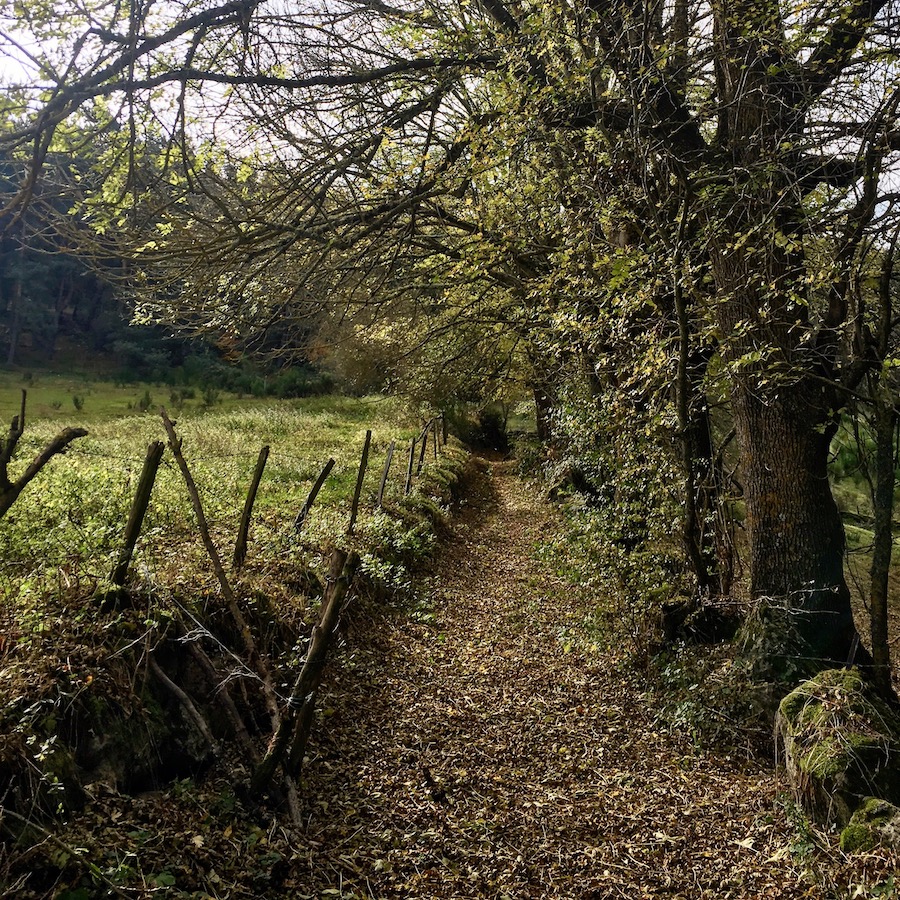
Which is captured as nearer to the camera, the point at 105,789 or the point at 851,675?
the point at 105,789

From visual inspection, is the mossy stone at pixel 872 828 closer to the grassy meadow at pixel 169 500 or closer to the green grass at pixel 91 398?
the grassy meadow at pixel 169 500

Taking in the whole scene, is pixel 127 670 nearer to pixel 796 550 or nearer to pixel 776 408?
pixel 796 550

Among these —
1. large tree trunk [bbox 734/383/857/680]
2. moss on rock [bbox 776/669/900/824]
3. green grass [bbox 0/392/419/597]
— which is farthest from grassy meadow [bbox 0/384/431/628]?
moss on rock [bbox 776/669/900/824]

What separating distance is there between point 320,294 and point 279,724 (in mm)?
6044

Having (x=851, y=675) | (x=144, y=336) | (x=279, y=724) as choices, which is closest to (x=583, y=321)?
(x=851, y=675)

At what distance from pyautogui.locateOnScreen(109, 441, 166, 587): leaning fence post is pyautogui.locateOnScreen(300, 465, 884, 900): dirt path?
77.3 inches

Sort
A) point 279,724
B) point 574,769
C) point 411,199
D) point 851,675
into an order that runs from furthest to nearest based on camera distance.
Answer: point 411,199 → point 574,769 → point 851,675 → point 279,724

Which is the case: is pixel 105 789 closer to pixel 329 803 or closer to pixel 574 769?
pixel 329 803

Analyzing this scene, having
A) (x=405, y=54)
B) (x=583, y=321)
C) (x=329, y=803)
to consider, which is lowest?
(x=329, y=803)

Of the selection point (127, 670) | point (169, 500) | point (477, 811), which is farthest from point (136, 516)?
point (477, 811)

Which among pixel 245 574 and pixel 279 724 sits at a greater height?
pixel 245 574

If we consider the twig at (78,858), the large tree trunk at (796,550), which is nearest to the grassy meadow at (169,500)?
the twig at (78,858)

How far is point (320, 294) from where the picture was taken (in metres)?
8.80

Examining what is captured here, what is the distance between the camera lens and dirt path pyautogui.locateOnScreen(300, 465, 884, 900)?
Answer: 4023 millimetres
